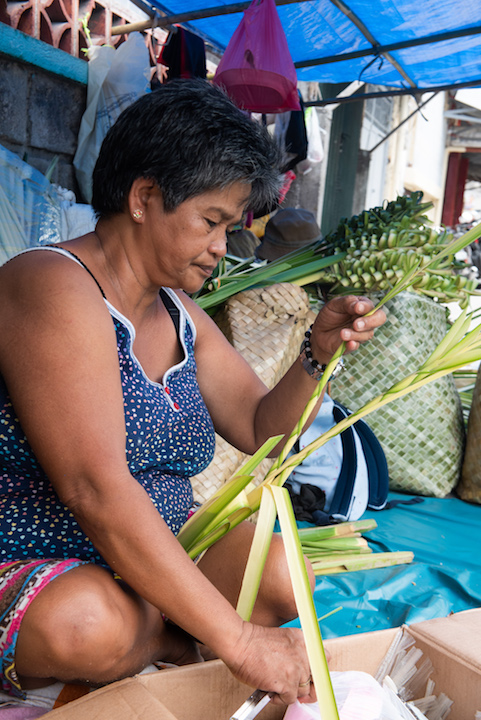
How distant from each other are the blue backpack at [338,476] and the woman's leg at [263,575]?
1.01 meters

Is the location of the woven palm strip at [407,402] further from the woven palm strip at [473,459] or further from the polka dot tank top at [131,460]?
the polka dot tank top at [131,460]

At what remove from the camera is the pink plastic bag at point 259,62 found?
273 cm

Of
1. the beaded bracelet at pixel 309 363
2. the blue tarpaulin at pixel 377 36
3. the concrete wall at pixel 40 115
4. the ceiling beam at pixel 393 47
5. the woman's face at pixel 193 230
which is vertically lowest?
the beaded bracelet at pixel 309 363

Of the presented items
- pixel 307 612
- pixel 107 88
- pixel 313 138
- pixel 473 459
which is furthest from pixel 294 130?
pixel 307 612

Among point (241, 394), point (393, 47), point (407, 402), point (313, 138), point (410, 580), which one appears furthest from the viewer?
point (313, 138)

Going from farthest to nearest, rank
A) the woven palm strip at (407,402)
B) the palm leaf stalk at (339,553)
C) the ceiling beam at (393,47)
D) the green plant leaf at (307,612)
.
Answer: the ceiling beam at (393,47)
the woven palm strip at (407,402)
the palm leaf stalk at (339,553)
the green plant leaf at (307,612)

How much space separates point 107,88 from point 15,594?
2795 millimetres

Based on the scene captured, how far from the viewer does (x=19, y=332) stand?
1.04 m

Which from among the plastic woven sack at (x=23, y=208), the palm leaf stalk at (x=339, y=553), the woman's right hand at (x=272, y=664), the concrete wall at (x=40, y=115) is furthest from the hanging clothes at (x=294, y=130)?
the woman's right hand at (x=272, y=664)

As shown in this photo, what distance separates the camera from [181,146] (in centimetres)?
115

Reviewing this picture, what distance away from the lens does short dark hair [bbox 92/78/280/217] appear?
1.15 meters

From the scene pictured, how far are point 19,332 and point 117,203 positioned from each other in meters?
0.33

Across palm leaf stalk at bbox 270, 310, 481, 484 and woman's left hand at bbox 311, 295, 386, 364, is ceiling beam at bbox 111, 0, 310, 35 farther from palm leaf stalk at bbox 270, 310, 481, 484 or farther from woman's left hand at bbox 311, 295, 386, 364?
palm leaf stalk at bbox 270, 310, 481, 484

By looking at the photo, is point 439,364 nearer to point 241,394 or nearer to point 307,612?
point 307,612
